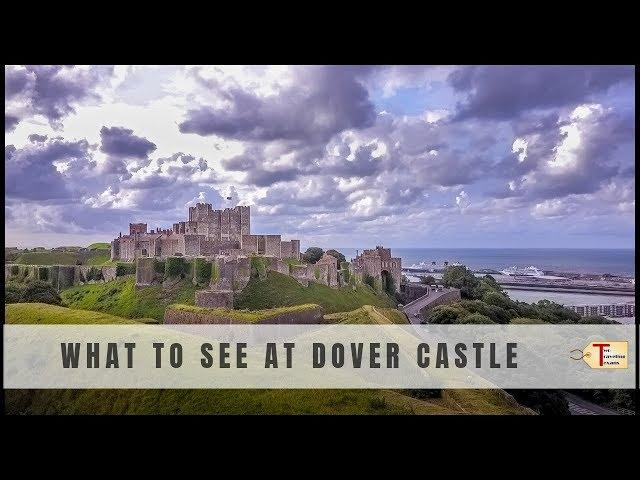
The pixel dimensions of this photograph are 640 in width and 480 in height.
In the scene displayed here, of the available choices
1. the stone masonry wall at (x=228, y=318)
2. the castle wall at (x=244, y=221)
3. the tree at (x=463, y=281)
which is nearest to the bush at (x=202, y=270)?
the castle wall at (x=244, y=221)

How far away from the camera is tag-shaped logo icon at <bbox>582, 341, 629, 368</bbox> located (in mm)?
5004

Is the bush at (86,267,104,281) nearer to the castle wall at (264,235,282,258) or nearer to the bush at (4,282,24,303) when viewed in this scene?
the bush at (4,282,24,303)

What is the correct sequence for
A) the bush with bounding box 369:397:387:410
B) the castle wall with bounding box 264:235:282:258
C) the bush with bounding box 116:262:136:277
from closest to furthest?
the bush with bounding box 369:397:387:410 < the bush with bounding box 116:262:136:277 < the castle wall with bounding box 264:235:282:258

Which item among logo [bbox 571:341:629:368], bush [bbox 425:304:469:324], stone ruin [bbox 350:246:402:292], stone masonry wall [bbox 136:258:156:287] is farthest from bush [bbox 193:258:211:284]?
logo [bbox 571:341:629:368]

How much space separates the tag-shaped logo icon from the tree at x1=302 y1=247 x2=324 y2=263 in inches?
236

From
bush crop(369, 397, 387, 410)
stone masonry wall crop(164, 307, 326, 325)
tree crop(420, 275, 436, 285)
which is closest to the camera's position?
bush crop(369, 397, 387, 410)

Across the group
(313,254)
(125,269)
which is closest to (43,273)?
(125,269)

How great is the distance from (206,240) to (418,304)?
5200 millimetres

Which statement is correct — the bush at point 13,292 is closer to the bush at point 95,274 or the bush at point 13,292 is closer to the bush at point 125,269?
the bush at point 95,274

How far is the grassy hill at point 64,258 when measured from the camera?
8.30 meters
